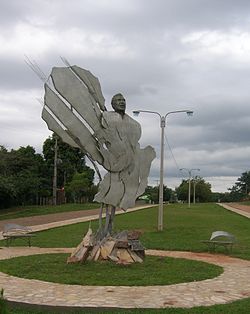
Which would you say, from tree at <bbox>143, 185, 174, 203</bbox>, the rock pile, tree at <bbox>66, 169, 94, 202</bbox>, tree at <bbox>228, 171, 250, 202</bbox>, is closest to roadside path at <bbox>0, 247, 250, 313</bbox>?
the rock pile

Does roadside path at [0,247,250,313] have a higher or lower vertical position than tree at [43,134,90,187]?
lower

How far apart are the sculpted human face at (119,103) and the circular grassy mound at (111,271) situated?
12.9 feet

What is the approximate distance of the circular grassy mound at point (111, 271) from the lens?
10398 mm

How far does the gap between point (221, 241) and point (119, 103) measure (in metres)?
6.09

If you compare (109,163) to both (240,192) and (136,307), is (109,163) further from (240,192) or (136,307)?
(240,192)

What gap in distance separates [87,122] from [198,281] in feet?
16.2

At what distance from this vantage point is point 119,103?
13555 mm

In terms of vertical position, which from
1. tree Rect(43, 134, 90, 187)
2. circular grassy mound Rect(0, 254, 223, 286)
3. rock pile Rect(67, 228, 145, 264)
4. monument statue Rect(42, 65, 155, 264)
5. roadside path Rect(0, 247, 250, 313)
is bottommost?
roadside path Rect(0, 247, 250, 313)

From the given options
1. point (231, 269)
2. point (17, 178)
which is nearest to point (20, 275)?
point (231, 269)

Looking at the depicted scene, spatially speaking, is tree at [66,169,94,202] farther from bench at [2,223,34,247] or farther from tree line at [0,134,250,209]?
bench at [2,223,34,247]

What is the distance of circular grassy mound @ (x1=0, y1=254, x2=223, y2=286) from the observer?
409 inches

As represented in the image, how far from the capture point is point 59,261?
42.8 feet

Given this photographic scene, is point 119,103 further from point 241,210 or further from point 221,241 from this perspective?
point 241,210

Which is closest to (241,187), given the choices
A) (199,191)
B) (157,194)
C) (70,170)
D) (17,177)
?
(199,191)
